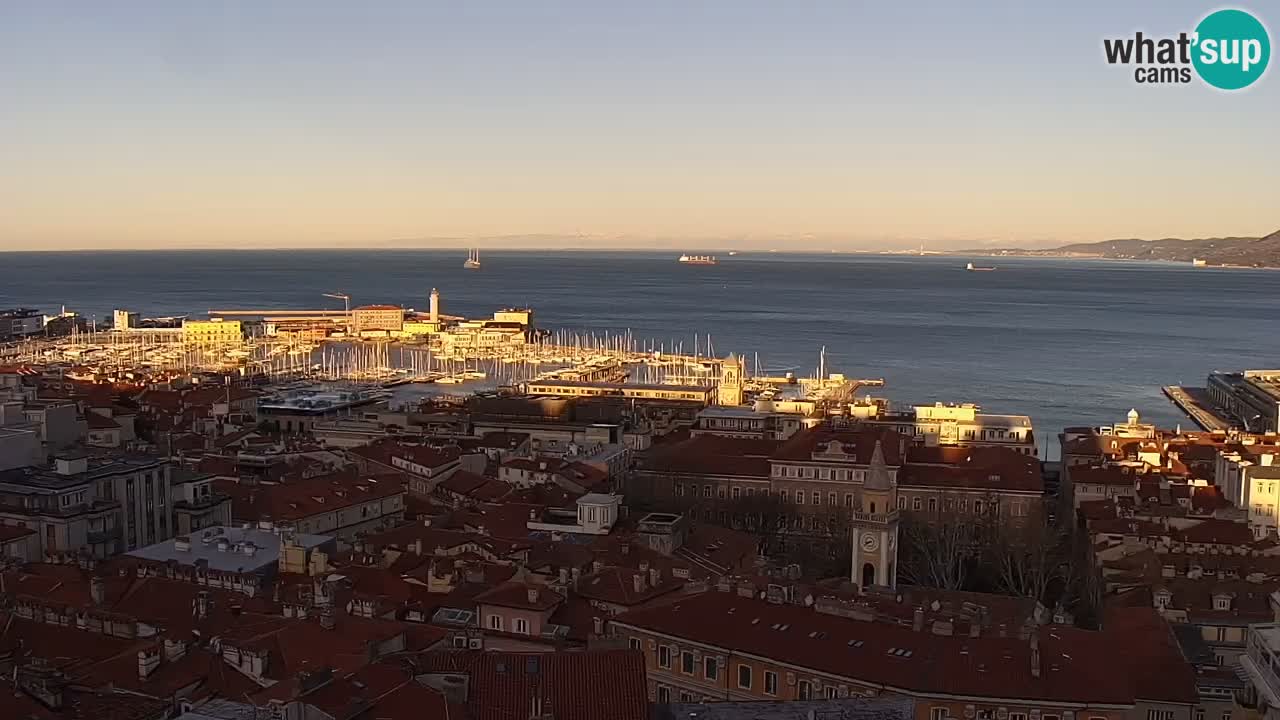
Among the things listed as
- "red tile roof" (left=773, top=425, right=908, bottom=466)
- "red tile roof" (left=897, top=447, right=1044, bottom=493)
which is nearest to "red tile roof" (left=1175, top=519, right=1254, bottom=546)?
"red tile roof" (left=897, top=447, right=1044, bottom=493)

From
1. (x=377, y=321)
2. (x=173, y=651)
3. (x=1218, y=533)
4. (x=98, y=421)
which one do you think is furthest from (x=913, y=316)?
(x=173, y=651)

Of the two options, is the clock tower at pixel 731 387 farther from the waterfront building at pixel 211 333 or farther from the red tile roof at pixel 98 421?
the waterfront building at pixel 211 333

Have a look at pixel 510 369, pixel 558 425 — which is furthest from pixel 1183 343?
pixel 558 425

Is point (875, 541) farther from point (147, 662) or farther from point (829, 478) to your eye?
point (147, 662)

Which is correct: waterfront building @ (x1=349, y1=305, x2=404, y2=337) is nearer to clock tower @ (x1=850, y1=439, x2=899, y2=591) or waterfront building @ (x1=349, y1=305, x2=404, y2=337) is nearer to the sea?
the sea

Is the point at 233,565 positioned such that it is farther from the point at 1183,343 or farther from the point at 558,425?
the point at 1183,343

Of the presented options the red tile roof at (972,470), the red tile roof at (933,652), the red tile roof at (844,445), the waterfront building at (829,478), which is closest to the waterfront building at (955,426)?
the red tile roof at (972,470)
